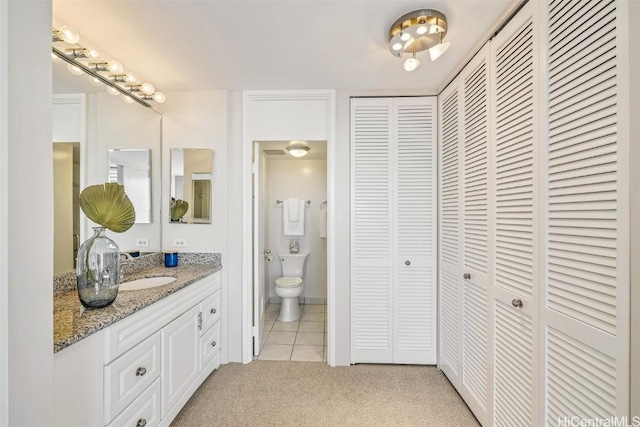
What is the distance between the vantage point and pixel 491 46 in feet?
4.83

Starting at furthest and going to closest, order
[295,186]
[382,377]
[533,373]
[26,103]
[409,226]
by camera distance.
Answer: [295,186] → [409,226] → [382,377] → [533,373] → [26,103]

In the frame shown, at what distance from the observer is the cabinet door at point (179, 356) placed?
152cm

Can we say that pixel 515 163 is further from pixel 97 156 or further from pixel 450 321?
pixel 97 156

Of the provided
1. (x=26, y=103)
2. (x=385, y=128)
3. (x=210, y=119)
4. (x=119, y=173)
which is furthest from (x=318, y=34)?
(x=119, y=173)

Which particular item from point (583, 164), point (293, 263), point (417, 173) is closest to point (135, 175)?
point (293, 263)

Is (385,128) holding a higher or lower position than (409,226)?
higher

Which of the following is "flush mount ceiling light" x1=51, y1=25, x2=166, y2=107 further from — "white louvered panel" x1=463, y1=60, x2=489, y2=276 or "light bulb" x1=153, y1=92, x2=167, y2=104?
"white louvered panel" x1=463, y1=60, x2=489, y2=276

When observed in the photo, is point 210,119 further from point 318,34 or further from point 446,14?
point 446,14

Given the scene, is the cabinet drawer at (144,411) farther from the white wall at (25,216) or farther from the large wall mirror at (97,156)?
the large wall mirror at (97,156)

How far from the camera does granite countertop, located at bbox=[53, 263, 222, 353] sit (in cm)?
102

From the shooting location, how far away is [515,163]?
1.27 metres

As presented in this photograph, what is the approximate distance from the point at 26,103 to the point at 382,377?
2457mm

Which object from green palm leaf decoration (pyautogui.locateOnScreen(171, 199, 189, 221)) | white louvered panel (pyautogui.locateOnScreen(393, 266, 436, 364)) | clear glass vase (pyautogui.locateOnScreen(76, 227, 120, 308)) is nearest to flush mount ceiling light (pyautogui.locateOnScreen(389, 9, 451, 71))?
white louvered panel (pyautogui.locateOnScreen(393, 266, 436, 364))

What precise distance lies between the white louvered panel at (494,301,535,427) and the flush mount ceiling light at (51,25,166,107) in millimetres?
2682
